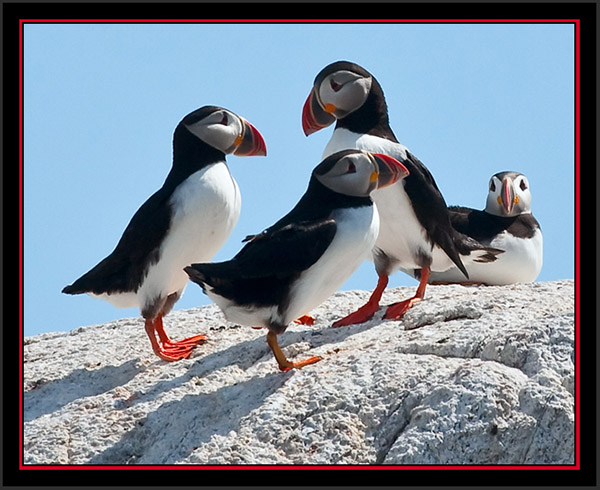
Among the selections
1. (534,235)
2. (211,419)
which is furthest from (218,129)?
(534,235)

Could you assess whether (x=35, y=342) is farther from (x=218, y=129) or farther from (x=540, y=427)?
(x=540, y=427)

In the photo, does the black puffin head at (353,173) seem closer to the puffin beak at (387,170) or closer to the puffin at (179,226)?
the puffin beak at (387,170)

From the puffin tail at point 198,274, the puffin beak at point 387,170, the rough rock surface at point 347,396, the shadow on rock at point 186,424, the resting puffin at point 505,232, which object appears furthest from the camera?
the resting puffin at point 505,232

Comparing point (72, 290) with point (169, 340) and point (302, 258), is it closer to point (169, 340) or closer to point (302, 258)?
point (169, 340)

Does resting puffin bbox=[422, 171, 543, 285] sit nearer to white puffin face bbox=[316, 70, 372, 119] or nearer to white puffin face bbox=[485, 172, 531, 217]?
white puffin face bbox=[485, 172, 531, 217]

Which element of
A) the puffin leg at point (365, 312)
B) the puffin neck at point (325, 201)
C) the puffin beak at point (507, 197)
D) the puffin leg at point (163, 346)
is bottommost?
the puffin leg at point (163, 346)

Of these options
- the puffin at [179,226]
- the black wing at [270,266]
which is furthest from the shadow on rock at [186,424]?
Result: the puffin at [179,226]
